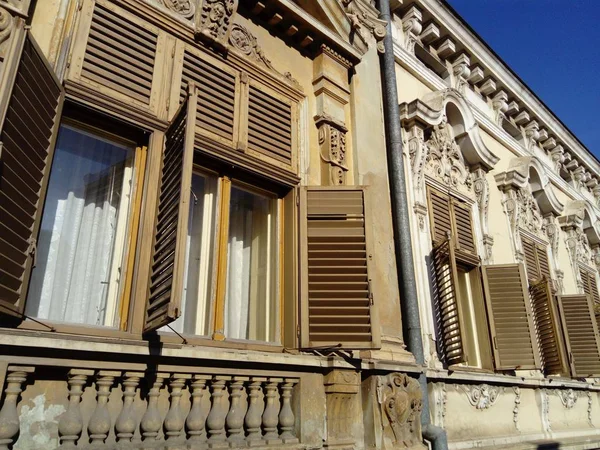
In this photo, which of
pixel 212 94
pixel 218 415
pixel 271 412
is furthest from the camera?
pixel 212 94

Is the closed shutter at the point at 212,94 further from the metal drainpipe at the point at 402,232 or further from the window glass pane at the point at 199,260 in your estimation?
the metal drainpipe at the point at 402,232

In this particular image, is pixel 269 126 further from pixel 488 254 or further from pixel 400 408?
pixel 488 254

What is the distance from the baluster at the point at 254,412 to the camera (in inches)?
150

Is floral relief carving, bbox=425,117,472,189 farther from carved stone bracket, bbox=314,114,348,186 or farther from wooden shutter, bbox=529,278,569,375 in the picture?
carved stone bracket, bbox=314,114,348,186

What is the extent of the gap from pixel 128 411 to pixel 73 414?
13.0 inches

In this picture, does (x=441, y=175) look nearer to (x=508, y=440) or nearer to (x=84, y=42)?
(x=508, y=440)

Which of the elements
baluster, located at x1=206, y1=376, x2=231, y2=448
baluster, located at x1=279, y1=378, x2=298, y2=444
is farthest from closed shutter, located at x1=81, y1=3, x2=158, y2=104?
baluster, located at x1=279, y1=378, x2=298, y2=444

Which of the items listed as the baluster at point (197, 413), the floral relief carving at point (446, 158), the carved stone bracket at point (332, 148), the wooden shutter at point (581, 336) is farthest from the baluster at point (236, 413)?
the wooden shutter at point (581, 336)

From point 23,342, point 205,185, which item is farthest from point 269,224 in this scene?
point 23,342

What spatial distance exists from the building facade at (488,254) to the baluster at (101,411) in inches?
156

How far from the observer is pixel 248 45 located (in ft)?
17.5

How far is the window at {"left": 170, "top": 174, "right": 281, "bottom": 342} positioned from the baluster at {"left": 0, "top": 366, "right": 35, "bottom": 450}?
135 centimetres

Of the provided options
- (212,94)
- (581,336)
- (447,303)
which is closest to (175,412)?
(212,94)

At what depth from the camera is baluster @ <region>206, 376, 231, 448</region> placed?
361 centimetres
